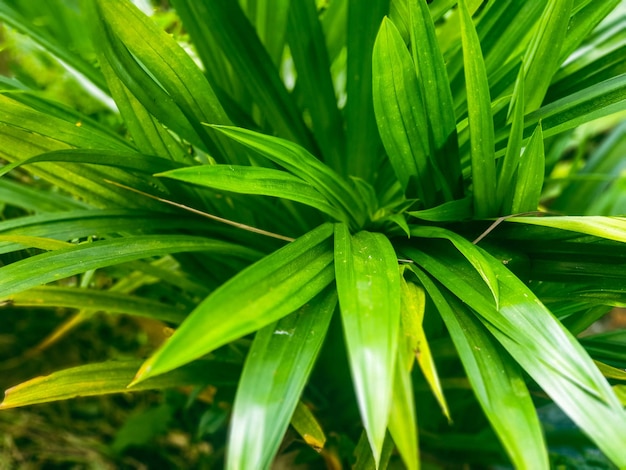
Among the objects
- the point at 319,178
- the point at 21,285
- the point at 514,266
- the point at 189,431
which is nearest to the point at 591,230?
the point at 514,266

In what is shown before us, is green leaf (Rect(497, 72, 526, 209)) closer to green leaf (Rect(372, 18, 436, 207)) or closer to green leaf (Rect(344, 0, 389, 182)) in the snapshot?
green leaf (Rect(372, 18, 436, 207))

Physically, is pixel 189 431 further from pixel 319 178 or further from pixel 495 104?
pixel 495 104

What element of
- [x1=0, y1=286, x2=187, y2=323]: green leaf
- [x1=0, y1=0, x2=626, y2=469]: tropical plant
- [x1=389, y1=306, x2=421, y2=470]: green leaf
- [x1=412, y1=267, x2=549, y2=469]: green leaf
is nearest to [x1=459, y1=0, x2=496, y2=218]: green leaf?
[x1=0, y1=0, x2=626, y2=469]: tropical plant

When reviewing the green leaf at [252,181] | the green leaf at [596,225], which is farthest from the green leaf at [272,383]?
the green leaf at [596,225]

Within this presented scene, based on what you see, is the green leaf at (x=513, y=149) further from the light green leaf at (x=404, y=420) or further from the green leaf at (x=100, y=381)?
the green leaf at (x=100, y=381)

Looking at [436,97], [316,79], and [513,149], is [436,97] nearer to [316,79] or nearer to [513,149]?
[513,149]
